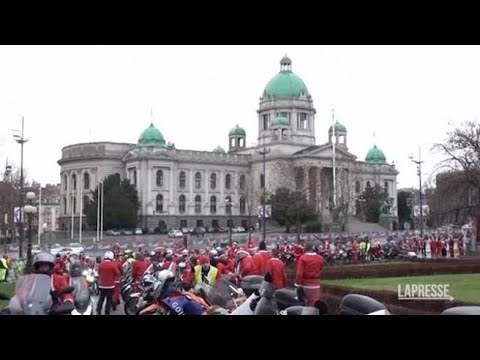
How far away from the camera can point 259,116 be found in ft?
346

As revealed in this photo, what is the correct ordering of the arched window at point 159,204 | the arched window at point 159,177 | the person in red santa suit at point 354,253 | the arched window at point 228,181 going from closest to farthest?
the person in red santa suit at point 354,253
the arched window at point 159,204
the arched window at point 159,177
the arched window at point 228,181

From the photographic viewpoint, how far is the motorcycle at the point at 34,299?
6391mm

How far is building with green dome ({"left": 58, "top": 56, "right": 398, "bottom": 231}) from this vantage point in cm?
8288

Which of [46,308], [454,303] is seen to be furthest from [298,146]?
[46,308]

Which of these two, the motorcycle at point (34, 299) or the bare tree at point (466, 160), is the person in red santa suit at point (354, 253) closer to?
the bare tree at point (466, 160)

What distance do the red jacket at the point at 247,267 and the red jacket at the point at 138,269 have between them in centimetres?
361

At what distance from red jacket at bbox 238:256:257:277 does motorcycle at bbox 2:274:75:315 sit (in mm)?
7504

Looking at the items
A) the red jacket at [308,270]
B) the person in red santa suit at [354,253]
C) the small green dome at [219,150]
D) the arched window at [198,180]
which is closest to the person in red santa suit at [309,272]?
the red jacket at [308,270]

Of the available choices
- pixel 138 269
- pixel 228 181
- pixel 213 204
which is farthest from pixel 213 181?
pixel 138 269

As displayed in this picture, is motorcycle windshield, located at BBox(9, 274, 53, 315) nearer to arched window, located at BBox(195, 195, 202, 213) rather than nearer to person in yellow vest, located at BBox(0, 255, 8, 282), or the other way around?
person in yellow vest, located at BBox(0, 255, 8, 282)

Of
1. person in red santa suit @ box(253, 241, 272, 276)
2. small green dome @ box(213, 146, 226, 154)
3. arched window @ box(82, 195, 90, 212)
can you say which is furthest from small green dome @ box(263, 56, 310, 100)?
person in red santa suit @ box(253, 241, 272, 276)
